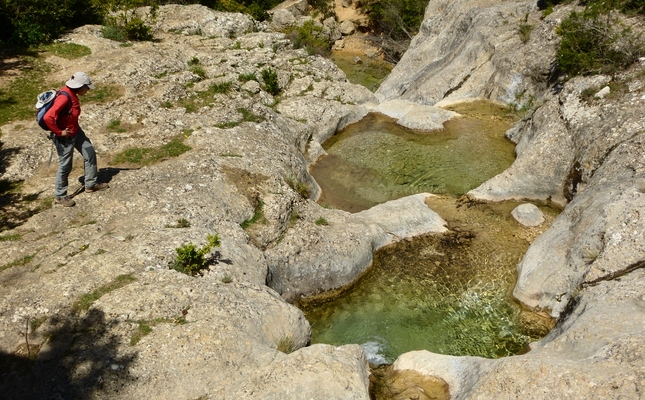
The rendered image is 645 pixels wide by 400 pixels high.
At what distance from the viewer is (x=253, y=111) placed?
19.2 metres

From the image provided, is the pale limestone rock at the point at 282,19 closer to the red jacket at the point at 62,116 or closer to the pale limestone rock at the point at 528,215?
the pale limestone rock at the point at 528,215

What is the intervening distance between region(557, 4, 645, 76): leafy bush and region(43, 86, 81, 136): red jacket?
17.6 meters

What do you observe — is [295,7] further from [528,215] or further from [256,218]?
[256,218]

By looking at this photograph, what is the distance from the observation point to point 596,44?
18828mm

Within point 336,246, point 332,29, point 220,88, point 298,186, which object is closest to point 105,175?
point 298,186

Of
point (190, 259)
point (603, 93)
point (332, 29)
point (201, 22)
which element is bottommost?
point (332, 29)

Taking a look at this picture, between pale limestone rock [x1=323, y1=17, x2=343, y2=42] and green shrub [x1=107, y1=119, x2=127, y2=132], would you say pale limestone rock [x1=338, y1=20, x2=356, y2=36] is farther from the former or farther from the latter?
green shrub [x1=107, y1=119, x2=127, y2=132]

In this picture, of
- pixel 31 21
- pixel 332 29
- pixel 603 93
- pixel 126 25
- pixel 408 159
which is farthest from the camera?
pixel 332 29

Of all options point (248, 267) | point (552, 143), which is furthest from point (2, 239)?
point (552, 143)

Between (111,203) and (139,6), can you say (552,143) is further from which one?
(139,6)

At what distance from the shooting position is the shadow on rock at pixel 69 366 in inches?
314

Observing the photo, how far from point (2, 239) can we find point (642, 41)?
70.4ft

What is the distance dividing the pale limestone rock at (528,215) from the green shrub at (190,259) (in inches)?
388

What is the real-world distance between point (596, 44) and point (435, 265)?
1179 cm
